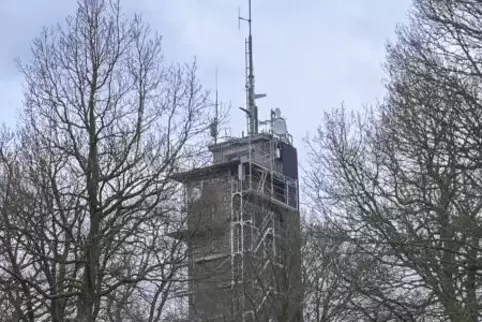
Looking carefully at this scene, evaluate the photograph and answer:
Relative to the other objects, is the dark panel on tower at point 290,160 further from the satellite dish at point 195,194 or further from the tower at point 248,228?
the satellite dish at point 195,194

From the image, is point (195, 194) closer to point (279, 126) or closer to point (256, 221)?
point (256, 221)

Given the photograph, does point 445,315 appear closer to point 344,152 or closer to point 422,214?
point 422,214

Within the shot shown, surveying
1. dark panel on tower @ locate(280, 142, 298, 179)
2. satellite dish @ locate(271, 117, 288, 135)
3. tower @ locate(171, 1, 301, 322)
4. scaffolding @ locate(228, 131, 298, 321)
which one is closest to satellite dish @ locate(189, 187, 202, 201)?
tower @ locate(171, 1, 301, 322)

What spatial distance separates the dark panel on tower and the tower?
0.16ft

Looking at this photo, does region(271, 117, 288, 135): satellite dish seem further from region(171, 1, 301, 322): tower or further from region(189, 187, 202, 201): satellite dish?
region(189, 187, 202, 201): satellite dish

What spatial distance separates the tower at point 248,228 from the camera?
1775 cm

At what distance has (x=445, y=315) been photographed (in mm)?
15203

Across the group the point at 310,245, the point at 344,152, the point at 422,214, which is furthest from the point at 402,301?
the point at 310,245

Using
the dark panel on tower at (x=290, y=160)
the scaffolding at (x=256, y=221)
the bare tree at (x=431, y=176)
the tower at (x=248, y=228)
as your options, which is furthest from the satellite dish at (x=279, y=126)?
the bare tree at (x=431, y=176)

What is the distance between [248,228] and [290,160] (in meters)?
9.41

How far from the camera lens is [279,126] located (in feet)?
122

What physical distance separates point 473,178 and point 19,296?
8981mm

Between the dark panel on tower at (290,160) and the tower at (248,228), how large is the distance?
0.05 meters

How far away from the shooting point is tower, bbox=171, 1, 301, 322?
58.2ft
